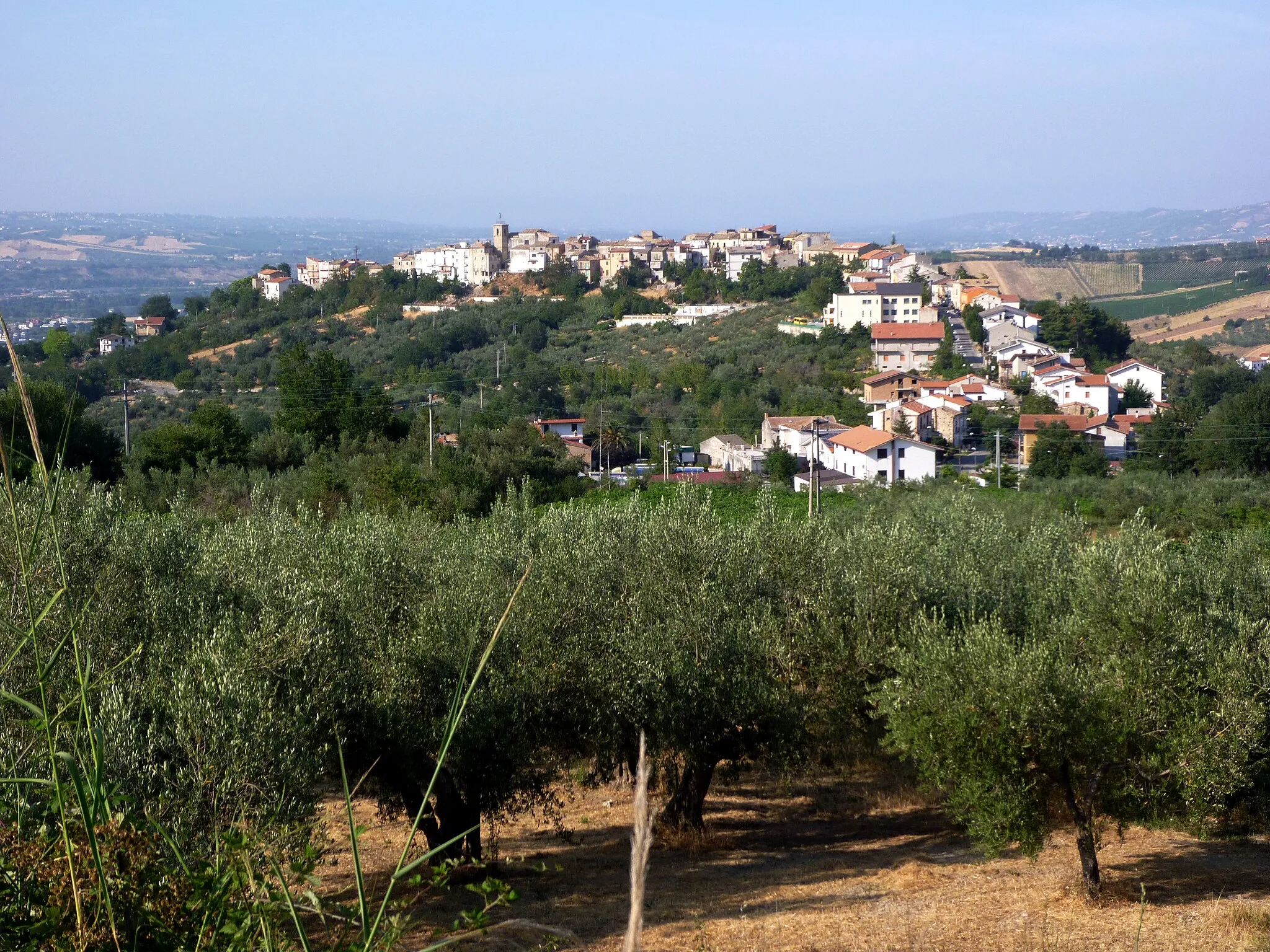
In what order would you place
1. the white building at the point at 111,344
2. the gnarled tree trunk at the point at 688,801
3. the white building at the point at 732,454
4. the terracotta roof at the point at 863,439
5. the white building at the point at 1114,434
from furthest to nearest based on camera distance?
the white building at the point at 111,344
the white building at the point at 732,454
the white building at the point at 1114,434
the terracotta roof at the point at 863,439
the gnarled tree trunk at the point at 688,801

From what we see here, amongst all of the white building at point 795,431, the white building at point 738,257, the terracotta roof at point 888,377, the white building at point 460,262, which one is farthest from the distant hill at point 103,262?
the white building at point 738,257

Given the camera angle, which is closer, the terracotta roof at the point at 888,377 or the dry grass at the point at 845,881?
the dry grass at the point at 845,881

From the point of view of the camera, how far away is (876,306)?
79812mm

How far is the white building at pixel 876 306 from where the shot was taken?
261 feet

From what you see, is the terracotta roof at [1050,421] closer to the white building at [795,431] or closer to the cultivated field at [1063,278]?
the white building at [795,431]

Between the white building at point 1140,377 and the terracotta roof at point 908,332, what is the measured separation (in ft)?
38.3

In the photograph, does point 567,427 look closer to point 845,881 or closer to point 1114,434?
point 1114,434

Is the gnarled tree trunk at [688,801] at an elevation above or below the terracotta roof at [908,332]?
below

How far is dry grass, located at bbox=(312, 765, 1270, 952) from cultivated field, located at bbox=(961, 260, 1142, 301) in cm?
11508

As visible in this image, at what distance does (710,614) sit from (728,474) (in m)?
27.2

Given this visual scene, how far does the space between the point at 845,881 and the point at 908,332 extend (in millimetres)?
62264

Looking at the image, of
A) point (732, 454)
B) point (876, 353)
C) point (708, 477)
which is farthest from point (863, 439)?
point (876, 353)

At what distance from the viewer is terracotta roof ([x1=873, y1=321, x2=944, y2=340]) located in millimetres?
68438

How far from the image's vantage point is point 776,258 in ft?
364
